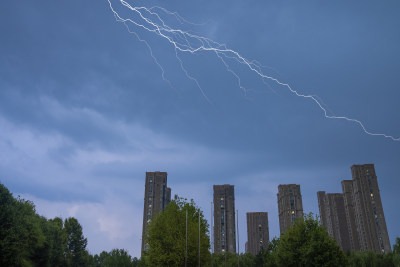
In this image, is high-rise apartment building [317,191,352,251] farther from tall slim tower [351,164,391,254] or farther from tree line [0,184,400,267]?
tree line [0,184,400,267]

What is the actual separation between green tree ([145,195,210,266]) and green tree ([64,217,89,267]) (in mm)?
40693

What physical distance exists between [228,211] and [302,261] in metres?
109

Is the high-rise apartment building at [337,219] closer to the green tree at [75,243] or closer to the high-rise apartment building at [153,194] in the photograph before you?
the high-rise apartment building at [153,194]

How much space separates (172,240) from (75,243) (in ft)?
151

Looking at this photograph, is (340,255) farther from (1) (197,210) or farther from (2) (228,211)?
(2) (228,211)

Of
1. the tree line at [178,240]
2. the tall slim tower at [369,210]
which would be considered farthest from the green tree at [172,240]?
the tall slim tower at [369,210]

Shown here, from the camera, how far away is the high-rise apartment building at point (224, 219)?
146750 mm

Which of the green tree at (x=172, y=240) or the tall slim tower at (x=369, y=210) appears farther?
the tall slim tower at (x=369, y=210)

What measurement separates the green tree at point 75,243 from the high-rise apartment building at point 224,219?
75.2m

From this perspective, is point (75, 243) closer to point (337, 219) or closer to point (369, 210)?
point (369, 210)

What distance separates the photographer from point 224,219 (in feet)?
495

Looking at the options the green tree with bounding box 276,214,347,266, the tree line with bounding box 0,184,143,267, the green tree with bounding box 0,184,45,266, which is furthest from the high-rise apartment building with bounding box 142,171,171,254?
the green tree with bounding box 276,214,347,266

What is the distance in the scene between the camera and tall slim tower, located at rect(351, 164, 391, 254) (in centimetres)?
13138

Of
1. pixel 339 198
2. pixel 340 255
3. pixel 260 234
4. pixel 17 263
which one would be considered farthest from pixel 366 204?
pixel 17 263
